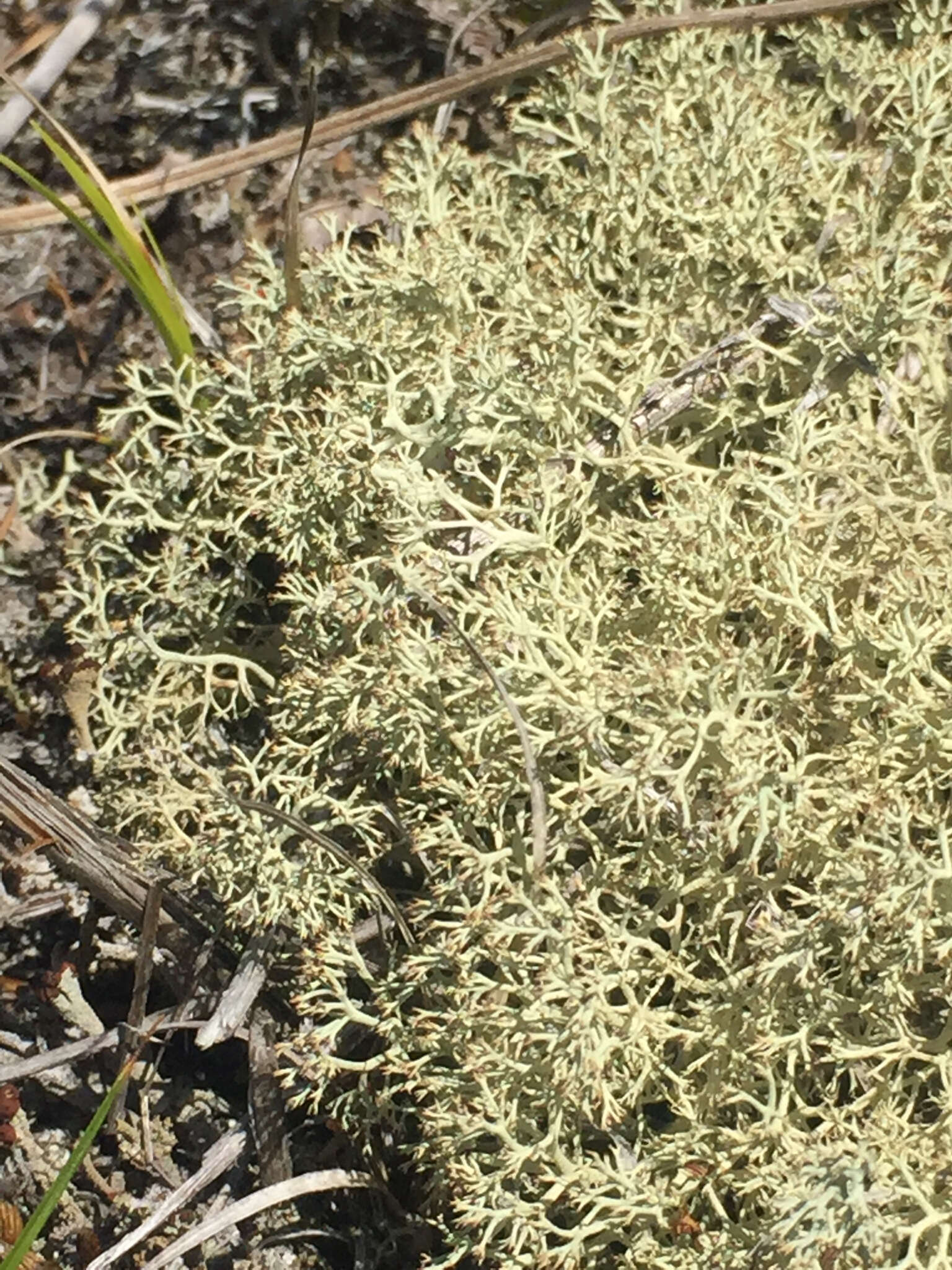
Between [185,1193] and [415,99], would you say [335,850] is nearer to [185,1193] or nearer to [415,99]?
[185,1193]

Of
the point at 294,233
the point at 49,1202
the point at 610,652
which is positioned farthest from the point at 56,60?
the point at 49,1202

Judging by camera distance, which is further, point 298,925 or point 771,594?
point 298,925

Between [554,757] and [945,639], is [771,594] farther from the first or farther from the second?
[554,757]

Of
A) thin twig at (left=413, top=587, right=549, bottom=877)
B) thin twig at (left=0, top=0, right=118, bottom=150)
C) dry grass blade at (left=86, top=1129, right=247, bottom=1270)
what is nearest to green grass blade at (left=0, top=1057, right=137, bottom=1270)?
dry grass blade at (left=86, top=1129, right=247, bottom=1270)

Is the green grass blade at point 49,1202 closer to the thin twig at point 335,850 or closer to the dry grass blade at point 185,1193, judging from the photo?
the dry grass blade at point 185,1193

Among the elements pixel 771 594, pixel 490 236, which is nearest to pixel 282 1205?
pixel 771 594

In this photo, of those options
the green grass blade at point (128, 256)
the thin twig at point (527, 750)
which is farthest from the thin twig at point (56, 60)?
the thin twig at point (527, 750)
